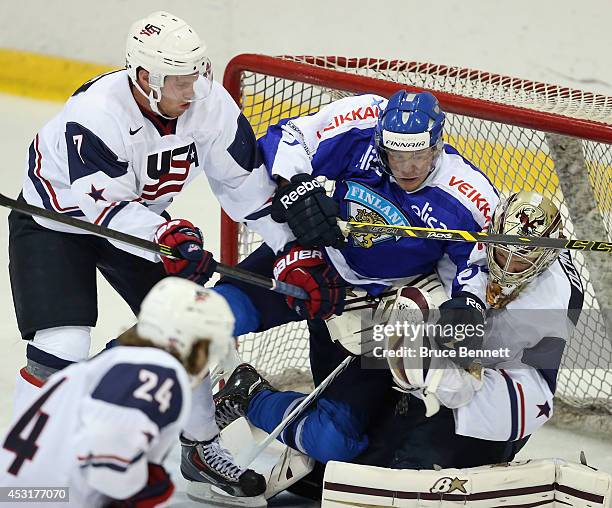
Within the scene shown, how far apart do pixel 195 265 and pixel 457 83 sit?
1.14 metres

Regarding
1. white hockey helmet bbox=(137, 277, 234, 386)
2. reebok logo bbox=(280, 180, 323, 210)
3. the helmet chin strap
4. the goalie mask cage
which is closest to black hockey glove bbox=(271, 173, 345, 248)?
reebok logo bbox=(280, 180, 323, 210)

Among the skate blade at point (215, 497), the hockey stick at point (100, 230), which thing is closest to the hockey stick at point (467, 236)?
the hockey stick at point (100, 230)

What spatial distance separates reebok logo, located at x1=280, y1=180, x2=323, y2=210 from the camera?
272 centimetres

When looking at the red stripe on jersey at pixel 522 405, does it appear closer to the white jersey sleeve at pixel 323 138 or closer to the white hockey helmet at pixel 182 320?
the white jersey sleeve at pixel 323 138

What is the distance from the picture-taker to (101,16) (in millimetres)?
5348

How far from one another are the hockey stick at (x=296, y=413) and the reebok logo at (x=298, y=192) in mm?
433

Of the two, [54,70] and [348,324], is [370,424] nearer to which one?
[348,324]

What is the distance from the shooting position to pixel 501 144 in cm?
324

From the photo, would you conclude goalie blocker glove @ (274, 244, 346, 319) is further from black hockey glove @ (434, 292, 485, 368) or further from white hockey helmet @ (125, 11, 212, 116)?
white hockey helmet @ (125, 11, 212, 116)

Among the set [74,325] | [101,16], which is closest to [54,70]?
[101,16]

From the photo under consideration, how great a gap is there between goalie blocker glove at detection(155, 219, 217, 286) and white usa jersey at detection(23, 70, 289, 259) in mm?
51

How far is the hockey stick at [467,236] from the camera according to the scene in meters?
2.48

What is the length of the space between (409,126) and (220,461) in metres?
0.96
